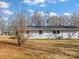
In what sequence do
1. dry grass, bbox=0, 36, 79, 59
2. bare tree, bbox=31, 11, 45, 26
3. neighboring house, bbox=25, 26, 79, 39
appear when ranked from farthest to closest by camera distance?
bare tree, bbox=31, 11, 45, 26 → neighboring house, bbox=25, 26, 79, 39 → dry grass, bbox=0, 36, 79, 59

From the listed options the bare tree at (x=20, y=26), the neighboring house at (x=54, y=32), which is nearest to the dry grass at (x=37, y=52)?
the bare tree at (x=20, y=26)

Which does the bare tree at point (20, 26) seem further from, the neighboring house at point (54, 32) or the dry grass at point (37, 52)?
the neighboring house at point (54, 32)

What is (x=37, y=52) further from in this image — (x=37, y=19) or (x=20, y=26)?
(x=37, y=19)

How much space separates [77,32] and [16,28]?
83.6 ft

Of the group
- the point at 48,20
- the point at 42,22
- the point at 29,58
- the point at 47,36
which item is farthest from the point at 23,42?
the point at 48,20

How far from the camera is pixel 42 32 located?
4484cm

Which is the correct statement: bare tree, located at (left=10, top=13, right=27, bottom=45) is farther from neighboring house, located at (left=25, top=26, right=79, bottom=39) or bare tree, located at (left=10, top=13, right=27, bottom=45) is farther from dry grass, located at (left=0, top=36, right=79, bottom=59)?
neighboring house, located at (left=25, top=26, right=79, bottom=39)

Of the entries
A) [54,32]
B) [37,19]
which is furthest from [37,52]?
[37,19]

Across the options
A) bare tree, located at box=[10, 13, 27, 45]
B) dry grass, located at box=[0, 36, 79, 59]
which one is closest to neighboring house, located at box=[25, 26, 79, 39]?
bare tree, located at box=[10, 13, 27, 45]

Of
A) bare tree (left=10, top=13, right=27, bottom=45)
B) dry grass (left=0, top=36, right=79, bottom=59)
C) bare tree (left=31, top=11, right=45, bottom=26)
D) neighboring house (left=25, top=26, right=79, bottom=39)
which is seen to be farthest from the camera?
bare tree (left=31, top=11, right=45, bottom=26)

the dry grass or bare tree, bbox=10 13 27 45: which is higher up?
bare tree, bbox=10 13 27 45

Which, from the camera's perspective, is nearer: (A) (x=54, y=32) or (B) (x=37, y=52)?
(B) (x=37, y=52)

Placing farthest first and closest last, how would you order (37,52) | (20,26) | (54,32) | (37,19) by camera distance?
(37,19), (54,32), (20,26), (37,52)

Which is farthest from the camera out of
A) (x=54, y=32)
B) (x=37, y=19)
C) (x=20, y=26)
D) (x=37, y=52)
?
(x=37, y=19)
